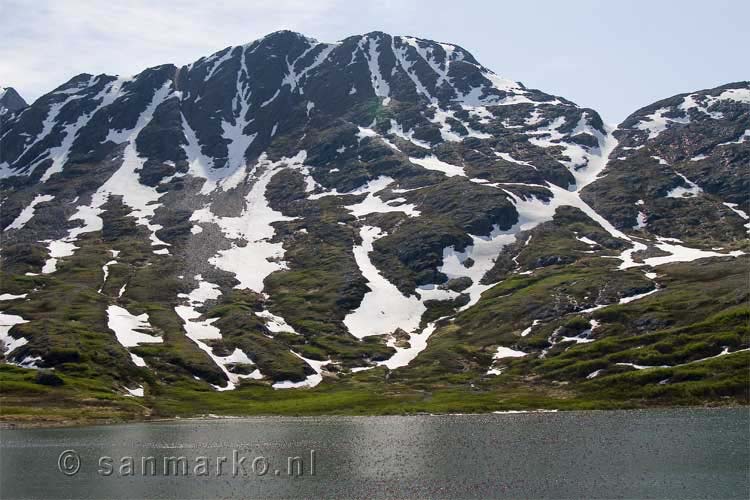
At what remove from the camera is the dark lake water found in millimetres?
66125

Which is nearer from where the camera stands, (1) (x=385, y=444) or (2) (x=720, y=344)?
(1) (x=385, y=444)

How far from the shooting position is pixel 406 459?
274 feet

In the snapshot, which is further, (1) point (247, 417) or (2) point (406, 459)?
(1) point (247, 417)

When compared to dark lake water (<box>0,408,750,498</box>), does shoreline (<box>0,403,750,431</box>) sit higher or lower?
lower

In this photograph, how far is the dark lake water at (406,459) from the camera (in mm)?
66125

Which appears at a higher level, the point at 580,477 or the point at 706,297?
the point at 706,297

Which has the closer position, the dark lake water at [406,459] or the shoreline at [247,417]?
the dark lake water at [406,459]

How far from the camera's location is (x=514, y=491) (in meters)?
63.7

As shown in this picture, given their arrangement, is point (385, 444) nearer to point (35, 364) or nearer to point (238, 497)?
point (238, 497)

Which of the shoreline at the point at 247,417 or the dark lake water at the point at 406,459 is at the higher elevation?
the dark lake water at the point at 406,459

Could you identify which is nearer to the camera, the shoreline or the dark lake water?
the dark lake water

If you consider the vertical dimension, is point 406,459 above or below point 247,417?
above

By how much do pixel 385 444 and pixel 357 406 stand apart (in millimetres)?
59915

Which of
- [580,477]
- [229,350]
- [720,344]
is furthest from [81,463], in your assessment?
[720,344]
